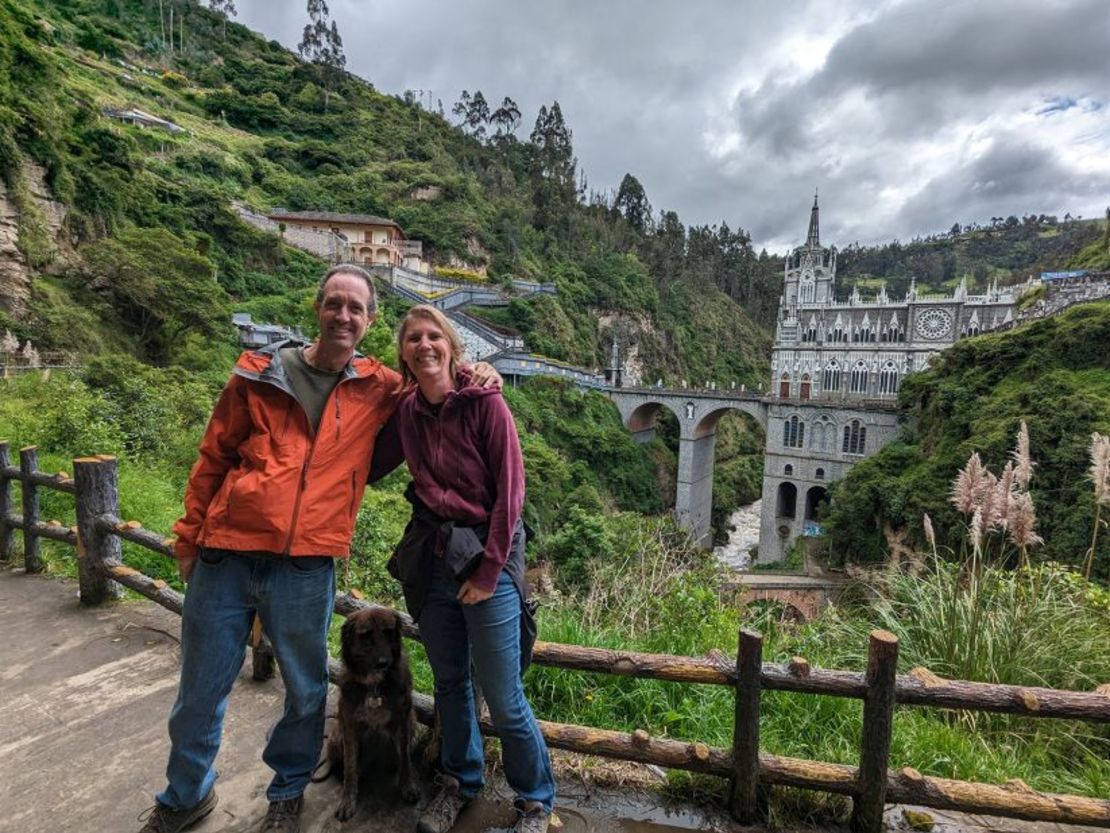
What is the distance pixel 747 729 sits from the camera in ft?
6.07

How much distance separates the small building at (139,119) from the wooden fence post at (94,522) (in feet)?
118

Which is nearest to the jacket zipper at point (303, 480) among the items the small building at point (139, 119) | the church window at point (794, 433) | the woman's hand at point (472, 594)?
the woman's hand at point (472, 594)

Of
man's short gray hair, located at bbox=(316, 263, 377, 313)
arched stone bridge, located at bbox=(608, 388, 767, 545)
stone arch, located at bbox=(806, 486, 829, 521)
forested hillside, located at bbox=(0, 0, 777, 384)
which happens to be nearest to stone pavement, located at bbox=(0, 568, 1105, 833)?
man's short gray hair, located at bbox=(316, 263, 377, 313)

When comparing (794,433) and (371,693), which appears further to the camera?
(794,433)

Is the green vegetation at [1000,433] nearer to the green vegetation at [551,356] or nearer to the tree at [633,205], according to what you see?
the green vegetation at [551,356]

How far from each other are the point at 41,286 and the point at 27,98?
14.1ft

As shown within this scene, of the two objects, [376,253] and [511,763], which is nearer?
[511,763]

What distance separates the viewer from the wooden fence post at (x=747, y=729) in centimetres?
185

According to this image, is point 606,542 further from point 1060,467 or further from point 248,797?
point 1060,467

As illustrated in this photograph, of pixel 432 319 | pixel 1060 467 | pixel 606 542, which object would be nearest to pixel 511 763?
pixel 432 319

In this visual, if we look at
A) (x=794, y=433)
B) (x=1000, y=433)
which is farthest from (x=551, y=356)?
(x=1000, y=433)

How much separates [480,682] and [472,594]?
0.31 metres

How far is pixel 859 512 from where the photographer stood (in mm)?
18172

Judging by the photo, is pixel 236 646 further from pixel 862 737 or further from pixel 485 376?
pixel 862 737
